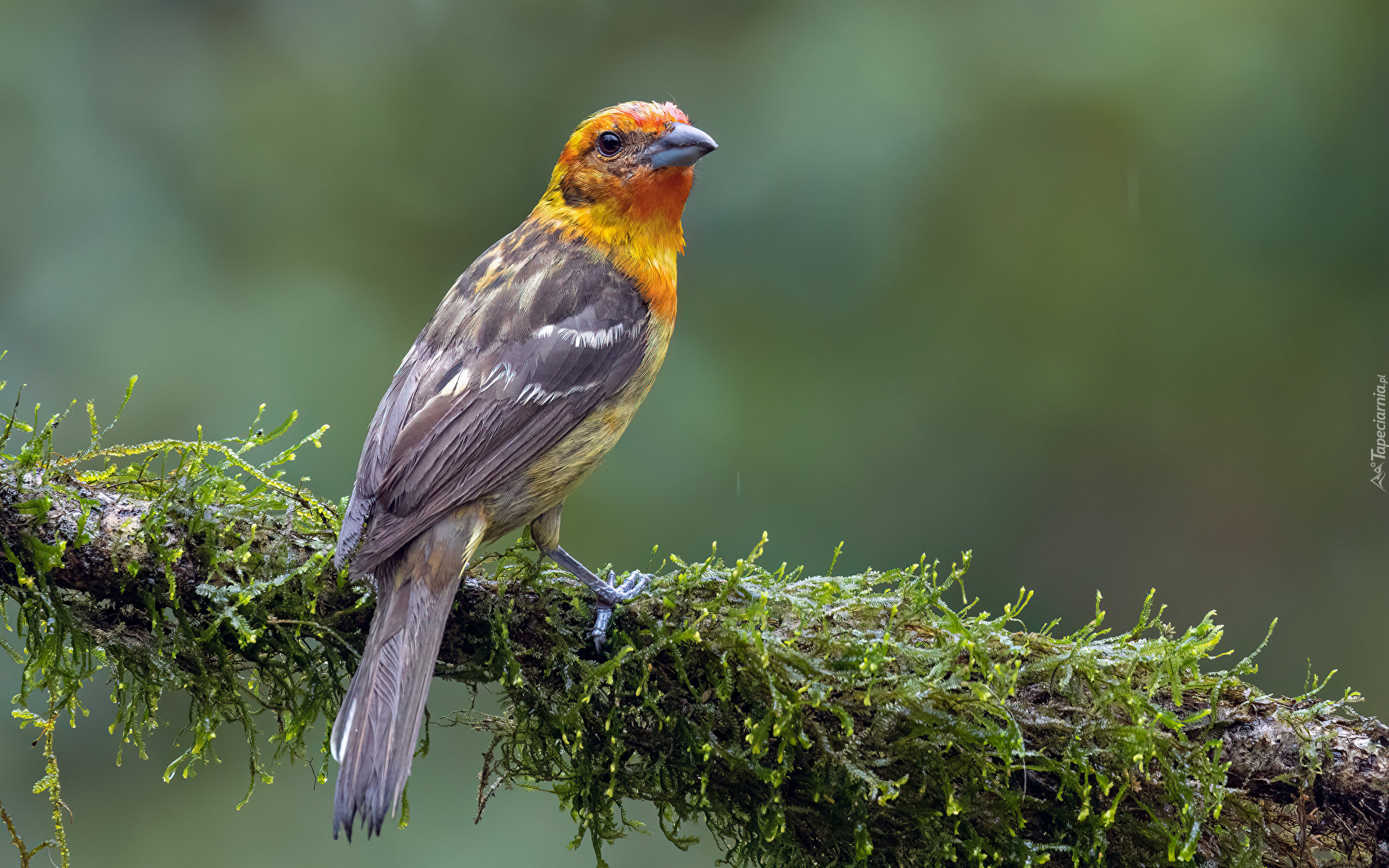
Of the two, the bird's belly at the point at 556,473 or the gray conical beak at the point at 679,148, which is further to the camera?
the gray conical beak at the point at 679,148

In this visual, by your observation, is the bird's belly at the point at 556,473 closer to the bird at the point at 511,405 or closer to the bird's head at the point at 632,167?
the bird at the point at 511,405

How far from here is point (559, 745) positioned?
8.68 feet

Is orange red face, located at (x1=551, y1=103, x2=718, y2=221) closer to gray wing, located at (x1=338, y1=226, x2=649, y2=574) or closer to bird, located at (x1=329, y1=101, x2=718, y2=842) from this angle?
bird, located at (x1=329, y1=101, x2=718, y2=842)

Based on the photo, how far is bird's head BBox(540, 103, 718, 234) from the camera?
11.9 ft

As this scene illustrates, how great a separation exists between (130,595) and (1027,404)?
4.00 metres

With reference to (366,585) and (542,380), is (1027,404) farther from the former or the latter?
(366,585)

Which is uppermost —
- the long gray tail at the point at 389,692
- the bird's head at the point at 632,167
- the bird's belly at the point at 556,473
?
the bird's head at the point at 632,167

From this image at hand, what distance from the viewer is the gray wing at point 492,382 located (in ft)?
8.94

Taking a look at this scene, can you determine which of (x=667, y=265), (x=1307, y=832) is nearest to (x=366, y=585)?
(x=667, y=265)

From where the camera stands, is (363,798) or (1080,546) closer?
(363,798)

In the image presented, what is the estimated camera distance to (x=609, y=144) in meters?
3.72

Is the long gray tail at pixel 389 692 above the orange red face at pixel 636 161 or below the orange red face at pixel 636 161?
below

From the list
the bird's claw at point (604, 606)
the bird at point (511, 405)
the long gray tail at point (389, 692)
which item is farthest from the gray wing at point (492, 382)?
the bird's claw at point (604, 606)

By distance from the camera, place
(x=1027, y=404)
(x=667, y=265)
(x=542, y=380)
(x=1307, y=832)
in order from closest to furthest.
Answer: (x=1307, y=832), (x=542, y=380), (x=667, y=265), (x=1027, y=404)
